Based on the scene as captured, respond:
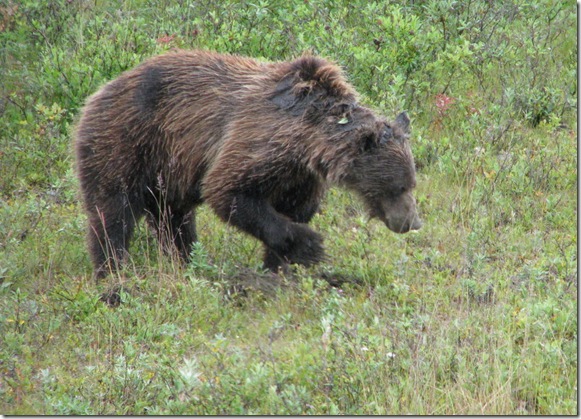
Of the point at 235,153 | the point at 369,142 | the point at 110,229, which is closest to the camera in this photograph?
the point at 369,142

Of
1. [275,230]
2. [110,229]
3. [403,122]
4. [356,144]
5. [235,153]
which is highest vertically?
[403,122]

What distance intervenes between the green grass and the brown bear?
0.33 metres

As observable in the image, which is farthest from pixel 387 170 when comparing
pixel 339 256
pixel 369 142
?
pixel 339 256

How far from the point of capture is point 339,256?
8203 mm

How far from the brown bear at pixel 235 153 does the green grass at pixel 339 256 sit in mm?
326

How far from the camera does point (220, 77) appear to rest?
8320 millimetres

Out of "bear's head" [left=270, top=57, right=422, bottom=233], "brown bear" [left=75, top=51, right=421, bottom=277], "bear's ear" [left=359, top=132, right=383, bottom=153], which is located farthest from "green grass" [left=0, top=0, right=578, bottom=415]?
"bear's ear" [left=359, top=132, right=383, bottom=153]

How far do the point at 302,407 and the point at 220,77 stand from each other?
359 cm

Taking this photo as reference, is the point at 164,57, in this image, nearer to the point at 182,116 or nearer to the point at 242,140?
the point at 182,116

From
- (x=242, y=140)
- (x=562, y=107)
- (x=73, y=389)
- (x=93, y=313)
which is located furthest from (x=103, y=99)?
(x=562, y=107)

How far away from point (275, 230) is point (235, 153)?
685 millimetres

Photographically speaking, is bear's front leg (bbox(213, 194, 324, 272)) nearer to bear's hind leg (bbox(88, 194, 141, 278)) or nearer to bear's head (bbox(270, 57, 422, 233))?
bear's head (bbox(270, 57, 422, 233))

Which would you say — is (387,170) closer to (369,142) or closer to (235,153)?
(369,142)

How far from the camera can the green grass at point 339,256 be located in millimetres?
5727
